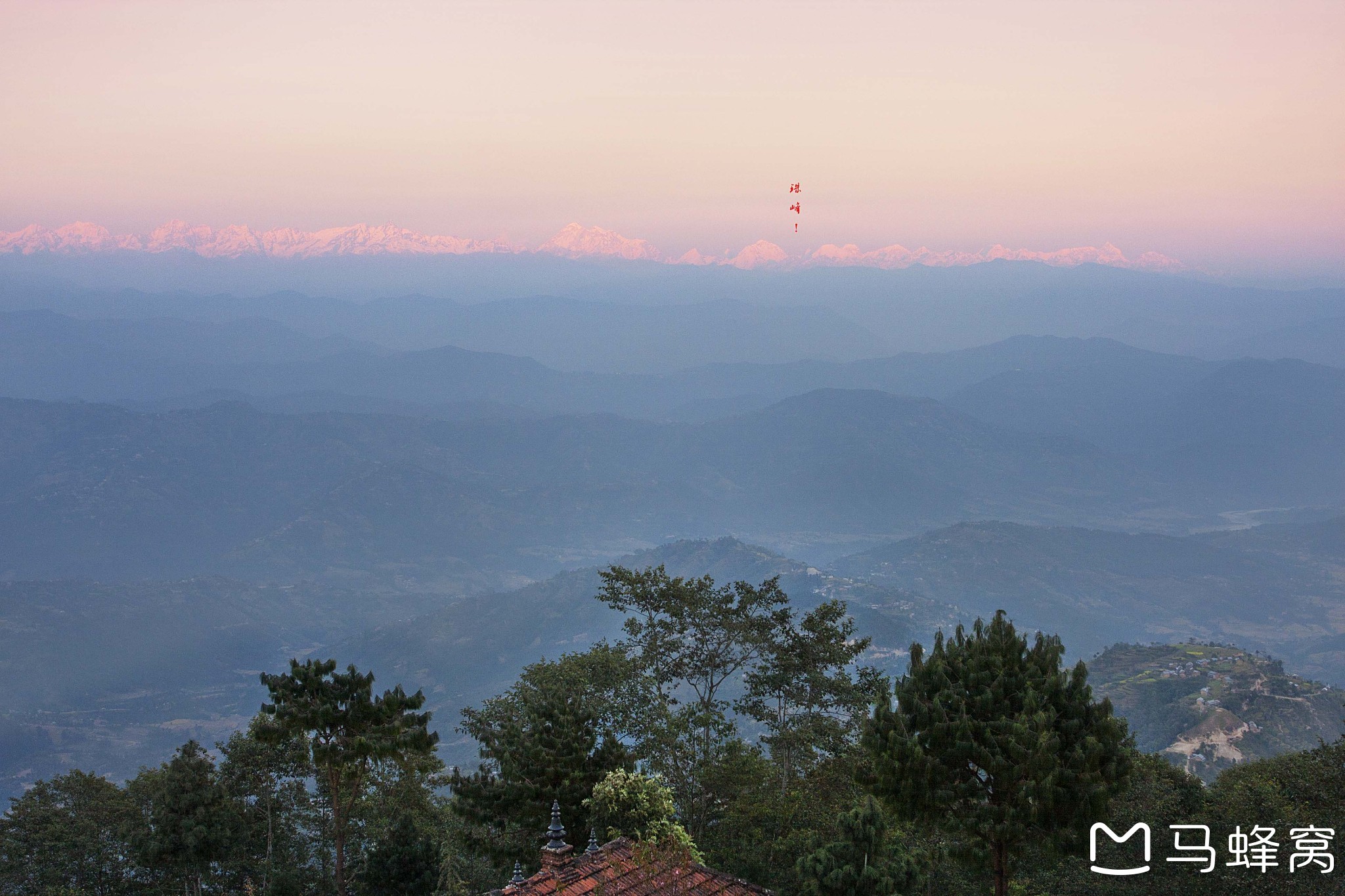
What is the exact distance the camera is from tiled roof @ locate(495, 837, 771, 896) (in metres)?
15.9

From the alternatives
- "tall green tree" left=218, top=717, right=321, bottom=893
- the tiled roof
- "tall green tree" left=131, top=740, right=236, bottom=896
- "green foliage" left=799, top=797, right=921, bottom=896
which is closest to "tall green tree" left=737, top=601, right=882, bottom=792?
"green foliage" left=799, top=797, right=921, bottom=896

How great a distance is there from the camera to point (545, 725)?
2477 cm

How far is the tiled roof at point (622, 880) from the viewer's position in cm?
1588

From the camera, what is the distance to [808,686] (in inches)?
1219

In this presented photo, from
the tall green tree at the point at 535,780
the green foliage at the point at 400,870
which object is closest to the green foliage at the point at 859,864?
the tall green tree at the point at 535,780

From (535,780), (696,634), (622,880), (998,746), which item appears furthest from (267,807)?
(998,746)

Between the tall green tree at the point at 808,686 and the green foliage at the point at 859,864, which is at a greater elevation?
the green foliage at the point at 859,864

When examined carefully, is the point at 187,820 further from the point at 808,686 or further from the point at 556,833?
the point at 808,686

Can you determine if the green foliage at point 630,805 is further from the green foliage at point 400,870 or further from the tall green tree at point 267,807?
the tall green tree at point 267,807

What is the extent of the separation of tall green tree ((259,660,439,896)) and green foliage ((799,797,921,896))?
10.1 m

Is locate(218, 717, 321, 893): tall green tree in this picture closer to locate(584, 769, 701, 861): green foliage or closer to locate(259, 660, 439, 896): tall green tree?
locate(259, 660, 439, 896): tall green tree

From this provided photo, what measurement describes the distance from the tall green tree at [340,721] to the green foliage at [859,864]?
10113mm

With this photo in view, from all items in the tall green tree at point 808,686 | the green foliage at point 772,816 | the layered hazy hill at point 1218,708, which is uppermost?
the tall green tree at point 808,686

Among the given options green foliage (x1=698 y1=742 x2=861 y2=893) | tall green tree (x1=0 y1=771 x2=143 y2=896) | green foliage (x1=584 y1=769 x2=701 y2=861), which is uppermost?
green foliage (x1=584 y1=769 x2=701 y2=861)
